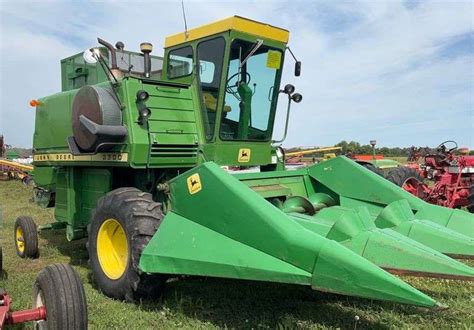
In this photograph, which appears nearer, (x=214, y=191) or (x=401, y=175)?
(x=214, y=191)

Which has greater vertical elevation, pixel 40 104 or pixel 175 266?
pixel 40 104

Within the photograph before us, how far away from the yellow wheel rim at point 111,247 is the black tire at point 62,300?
1.24 metres

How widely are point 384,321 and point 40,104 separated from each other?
5253 millimetres

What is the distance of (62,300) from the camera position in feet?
8.93

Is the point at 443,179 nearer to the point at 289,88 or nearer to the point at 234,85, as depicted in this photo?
the point at 289,88

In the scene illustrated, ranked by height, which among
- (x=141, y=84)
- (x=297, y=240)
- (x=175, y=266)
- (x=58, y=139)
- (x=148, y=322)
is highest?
(x=141, y=84)

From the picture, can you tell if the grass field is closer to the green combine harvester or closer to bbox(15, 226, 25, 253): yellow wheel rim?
the green combine harvester

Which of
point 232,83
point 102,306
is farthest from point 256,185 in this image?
point 102,306

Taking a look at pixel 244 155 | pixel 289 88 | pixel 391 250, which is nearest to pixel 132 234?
pixel 244 155

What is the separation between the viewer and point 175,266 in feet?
10.9

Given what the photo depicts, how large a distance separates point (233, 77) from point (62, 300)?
2908 millimetres

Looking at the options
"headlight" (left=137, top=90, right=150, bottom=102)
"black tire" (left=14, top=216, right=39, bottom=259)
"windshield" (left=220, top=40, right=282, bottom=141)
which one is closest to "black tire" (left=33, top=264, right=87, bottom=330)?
"headlight" (left=137, top=90, right=150, bottom=102)

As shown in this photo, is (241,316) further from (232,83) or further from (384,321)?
(232,83)

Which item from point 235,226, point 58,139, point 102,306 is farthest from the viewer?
point 58,139
